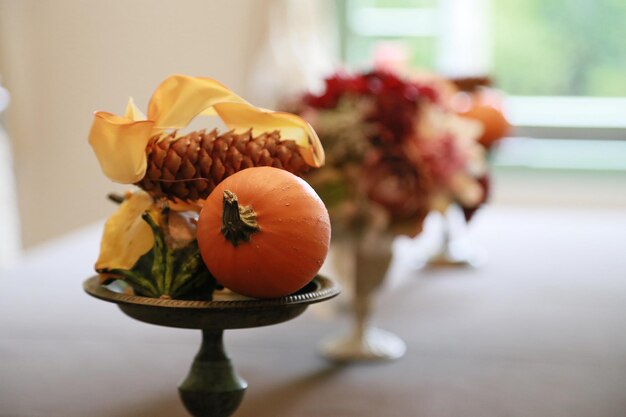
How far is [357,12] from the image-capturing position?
4.38 meters

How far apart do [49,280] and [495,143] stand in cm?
97

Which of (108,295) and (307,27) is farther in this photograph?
(307,27)

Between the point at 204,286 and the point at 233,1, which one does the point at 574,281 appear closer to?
A: the point at 204,286

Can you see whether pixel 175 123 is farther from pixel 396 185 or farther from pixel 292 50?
pixel 292 50

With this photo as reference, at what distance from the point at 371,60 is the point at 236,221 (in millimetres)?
3657

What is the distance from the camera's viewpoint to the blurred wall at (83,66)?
422cm

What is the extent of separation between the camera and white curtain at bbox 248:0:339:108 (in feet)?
12.5

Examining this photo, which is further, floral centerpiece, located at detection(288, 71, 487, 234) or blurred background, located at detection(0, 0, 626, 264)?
blurred background, located at detection(0, 0, 626, 264)

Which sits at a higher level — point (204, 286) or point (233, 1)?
point (233, 1)

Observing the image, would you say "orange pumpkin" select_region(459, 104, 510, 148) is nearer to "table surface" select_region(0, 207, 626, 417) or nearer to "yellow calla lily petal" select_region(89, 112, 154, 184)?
"table surface" select_region(0, 207, 626, 417)

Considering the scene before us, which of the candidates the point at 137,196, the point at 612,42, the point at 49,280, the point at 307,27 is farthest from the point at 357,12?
the point at 137,196

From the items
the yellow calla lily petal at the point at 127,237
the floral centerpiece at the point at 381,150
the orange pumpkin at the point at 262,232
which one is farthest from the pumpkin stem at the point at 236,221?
the floral centerpiece at the point at 381,150

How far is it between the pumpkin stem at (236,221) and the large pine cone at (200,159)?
0.21ft

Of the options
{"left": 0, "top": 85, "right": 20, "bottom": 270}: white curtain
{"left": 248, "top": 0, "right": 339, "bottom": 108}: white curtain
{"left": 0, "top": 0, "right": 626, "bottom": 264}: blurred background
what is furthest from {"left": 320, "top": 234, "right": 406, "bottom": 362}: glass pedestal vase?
{"left": 0, "top": 0, "right": 626, "bottom": 264}: blurred background
